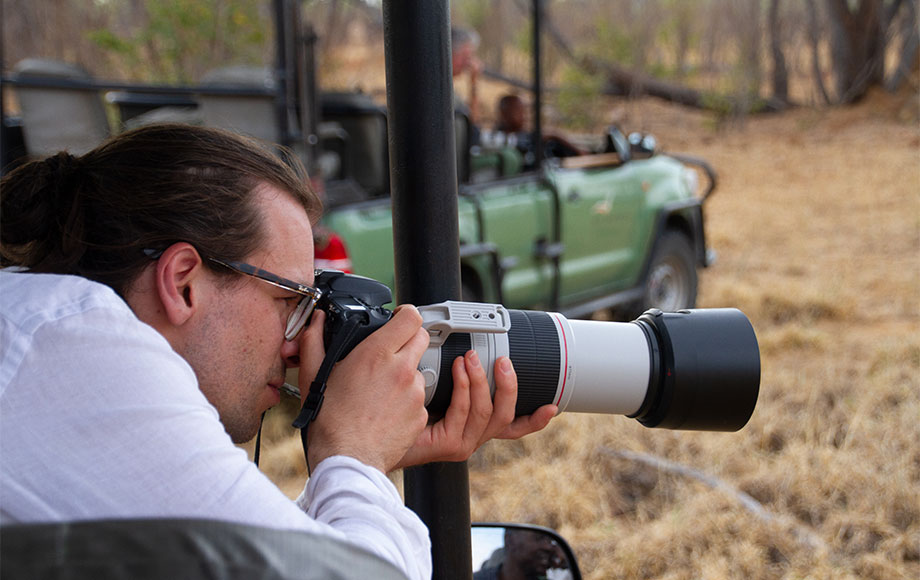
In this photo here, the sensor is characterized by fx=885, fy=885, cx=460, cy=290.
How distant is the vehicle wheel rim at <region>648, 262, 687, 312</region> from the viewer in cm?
568

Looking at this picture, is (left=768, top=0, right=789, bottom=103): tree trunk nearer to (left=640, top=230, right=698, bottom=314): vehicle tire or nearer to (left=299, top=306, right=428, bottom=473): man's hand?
(left=640, top=230, right=698, bottom=314): vehicle tire

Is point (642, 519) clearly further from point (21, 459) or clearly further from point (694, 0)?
point (694, 0)

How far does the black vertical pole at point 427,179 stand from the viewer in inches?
46.3

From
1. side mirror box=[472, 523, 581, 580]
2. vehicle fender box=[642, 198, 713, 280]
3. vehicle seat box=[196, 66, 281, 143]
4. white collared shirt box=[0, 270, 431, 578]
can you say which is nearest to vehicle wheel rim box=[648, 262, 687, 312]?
vehicle fender box=[642, 198, 713, 280]

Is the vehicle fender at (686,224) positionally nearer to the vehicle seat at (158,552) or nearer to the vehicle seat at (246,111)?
the vehicle seat at (246,111)

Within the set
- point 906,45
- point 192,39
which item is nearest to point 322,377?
point 192,39

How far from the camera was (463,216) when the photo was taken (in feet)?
13.7

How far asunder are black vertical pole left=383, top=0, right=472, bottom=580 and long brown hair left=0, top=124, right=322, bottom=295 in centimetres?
20

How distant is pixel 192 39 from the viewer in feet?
23.4

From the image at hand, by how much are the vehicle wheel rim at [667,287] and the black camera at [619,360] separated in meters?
4.29

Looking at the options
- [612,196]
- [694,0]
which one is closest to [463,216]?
[612,196]

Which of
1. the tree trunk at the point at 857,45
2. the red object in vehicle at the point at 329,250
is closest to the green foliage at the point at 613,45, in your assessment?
the tree trunk at the point at 857,45

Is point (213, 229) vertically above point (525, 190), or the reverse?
point (213, 229)

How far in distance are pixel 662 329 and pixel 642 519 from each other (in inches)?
73.7
